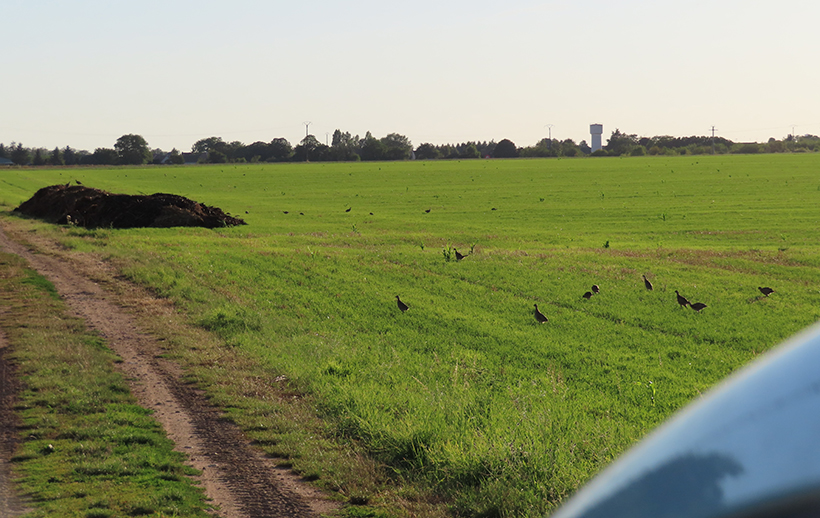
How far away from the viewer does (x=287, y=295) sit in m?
16.9

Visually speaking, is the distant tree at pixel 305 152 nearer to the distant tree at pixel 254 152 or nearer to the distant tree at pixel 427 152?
the distant tree at pixel 254 152

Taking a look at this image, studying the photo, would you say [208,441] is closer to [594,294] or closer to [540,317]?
[540,317]

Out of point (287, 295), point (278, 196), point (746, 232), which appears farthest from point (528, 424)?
point (278, 196)

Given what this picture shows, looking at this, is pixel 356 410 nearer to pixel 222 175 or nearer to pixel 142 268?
pixel 142 268

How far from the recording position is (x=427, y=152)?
17675cm

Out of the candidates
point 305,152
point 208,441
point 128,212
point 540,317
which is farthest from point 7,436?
point 305,152

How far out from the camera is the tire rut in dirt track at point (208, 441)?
638 centimetres

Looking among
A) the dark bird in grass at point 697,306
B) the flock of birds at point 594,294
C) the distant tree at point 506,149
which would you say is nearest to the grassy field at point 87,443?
the flock of birds at point 594,294

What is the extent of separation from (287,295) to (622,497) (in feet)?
53.6

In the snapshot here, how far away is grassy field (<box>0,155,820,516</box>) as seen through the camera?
7148 mm

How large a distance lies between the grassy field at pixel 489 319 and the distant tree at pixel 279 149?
127 metres

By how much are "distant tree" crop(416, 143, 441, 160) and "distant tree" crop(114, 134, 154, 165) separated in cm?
6015

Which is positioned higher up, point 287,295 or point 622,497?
point 622,497

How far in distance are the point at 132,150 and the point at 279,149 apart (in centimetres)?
3100
